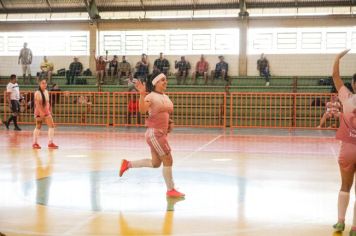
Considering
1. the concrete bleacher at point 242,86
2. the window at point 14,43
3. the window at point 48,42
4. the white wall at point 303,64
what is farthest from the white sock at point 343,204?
the window at point 14,43

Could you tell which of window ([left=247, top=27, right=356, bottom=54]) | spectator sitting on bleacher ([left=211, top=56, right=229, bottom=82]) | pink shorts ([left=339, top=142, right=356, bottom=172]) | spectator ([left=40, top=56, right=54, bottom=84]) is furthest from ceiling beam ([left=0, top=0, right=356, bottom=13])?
pink shorts ([left=339, top=142, right=356, bottom=172])

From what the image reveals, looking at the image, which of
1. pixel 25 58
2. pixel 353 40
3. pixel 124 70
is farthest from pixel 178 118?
pixel 353 40

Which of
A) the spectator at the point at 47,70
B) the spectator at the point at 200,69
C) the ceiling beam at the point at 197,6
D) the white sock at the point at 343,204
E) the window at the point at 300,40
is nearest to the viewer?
the white sock at the point at 343,204

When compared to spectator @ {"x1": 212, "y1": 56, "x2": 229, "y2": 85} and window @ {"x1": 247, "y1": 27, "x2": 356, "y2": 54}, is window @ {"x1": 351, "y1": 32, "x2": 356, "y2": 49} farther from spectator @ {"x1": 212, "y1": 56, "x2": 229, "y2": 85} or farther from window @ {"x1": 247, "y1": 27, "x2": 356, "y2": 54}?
spectator @ {"x1": 212, "y1": 56, "x2": 229, "y2": 85}

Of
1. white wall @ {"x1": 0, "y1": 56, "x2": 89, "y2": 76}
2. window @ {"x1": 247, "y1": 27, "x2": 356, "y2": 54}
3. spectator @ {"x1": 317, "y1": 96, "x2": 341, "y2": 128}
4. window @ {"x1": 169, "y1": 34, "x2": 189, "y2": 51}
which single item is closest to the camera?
spectator @ {"x1": 317, "y1": 96, "x2": 341, "y2": 128}

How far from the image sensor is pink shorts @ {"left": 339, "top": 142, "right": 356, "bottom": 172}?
5590 millimetres

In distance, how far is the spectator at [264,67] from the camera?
25.8m

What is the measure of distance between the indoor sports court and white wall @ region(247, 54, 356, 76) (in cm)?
5

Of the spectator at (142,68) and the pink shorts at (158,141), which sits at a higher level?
the spectator at (142,68)

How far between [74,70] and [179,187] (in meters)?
20.0

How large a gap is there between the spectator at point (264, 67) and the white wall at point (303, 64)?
39.5 inches

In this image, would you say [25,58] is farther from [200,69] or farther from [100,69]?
[200,69]

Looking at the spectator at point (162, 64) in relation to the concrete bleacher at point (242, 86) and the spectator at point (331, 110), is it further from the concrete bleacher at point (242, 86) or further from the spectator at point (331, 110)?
the spectator at point (331, 110)

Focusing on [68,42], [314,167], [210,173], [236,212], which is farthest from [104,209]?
[68,42]
